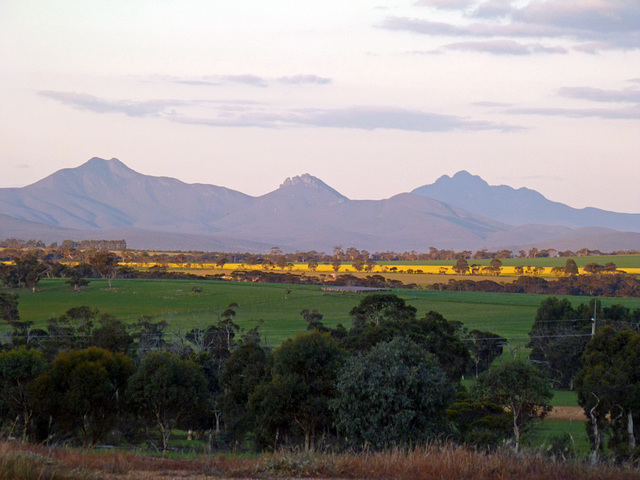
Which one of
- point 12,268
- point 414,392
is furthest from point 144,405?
point 12,268

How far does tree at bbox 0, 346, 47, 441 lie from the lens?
22.1 meters

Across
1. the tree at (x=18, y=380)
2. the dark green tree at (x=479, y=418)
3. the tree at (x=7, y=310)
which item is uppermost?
the tree at (x=18, y=380)

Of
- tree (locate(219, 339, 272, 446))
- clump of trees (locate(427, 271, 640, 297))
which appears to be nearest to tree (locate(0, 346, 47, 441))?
tree (locate(219, 339, 272, 446))

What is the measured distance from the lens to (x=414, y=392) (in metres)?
19.0

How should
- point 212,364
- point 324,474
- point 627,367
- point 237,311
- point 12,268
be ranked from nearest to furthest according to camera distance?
point 324,474 → point 627,367 → point 212,364 → point 237,311 → point 12,268

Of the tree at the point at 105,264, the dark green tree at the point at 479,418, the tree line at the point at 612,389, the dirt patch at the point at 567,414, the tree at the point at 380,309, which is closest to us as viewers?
the dark green tree at the point at 479,418

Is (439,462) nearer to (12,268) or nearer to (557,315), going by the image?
(557,315)

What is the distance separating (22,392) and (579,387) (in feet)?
65.1

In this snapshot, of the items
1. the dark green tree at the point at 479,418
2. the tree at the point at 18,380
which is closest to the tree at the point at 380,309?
the dark green tree at the point at 479,418

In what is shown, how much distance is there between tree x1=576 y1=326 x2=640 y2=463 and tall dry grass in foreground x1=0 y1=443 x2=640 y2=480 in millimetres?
14359

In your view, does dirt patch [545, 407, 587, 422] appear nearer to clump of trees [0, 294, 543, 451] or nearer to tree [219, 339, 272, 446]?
clump of trees [0, 294, 543, 451]

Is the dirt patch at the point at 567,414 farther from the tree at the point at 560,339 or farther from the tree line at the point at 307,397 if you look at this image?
the tree at the point at 560,339

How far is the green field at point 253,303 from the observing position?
64.7m

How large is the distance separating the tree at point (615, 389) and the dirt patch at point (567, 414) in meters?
4.77
